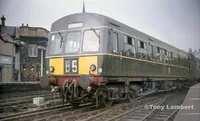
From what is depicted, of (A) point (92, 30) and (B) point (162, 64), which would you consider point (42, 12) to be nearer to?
(A) point (92, 30)

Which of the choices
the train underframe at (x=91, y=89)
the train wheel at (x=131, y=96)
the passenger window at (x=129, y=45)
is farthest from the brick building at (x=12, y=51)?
the train wheel at (x=131, y=96)

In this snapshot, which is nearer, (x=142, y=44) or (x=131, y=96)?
(x=131, y=96)

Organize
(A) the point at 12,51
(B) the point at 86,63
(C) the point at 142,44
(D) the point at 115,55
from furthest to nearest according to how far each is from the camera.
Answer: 1. (C) the point at 142,44
2. (D) the point at 115,55
3. (B) the point at 86,63
4. (A) the point at 12,51

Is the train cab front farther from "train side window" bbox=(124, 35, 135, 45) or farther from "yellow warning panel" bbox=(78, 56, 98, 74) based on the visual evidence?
"train side window" bbox=(124, 35, 135, 45)

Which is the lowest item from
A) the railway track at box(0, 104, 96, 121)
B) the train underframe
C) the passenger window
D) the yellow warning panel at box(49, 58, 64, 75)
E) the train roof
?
the railway track at box(0, 104, 96, 121)

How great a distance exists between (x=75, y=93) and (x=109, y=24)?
1864mm

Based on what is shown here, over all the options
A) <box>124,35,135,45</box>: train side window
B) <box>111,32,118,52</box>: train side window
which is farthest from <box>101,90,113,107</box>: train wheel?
<box>124,35,135,45</box>: train side window

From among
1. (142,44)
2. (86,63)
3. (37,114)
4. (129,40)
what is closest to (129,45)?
(129,40)

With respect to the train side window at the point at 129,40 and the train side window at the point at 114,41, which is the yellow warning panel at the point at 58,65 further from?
the train side window at the point at 129,40

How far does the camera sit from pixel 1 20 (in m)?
4.00

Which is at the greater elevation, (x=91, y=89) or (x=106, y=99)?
(x=91, y=89)

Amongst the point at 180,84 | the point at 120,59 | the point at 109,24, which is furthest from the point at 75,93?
the point at 180,84

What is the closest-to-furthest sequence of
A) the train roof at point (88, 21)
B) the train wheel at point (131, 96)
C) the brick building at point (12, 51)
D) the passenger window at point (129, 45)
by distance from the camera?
the brick building at point (12, 51) < the train roof at point (88, 21) < the passenger window at point (129, 45) < the train wheel at point (131, 96)

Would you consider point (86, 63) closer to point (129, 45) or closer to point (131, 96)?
point (129, 45)
